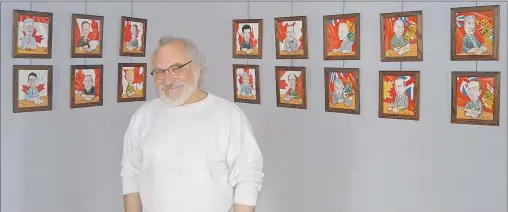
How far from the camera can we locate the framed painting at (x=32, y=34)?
8.02ft

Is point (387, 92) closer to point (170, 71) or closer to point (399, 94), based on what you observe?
point (399, 94)

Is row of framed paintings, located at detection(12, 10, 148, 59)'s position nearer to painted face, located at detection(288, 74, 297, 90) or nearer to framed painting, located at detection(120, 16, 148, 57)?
framed painting, located at detection(120, 16, 148, 57)

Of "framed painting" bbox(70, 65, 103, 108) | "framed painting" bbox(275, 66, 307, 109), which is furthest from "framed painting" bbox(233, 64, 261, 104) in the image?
"framed painting" bbox(70, 65, 103, 108)

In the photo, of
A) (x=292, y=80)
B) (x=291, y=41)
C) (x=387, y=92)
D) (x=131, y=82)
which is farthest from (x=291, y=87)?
(x=131, y=82)

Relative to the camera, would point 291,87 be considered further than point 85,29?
Yes

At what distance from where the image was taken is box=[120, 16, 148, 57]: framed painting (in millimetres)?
2922

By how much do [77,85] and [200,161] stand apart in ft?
3.53

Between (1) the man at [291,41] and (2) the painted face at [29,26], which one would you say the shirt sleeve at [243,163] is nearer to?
(1) the man at [291,41]

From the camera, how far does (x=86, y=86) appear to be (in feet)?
9.03

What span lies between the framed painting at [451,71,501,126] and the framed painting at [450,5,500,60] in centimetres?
8

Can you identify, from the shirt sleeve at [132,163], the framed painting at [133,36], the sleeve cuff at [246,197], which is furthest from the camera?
the framed painting at [133,36]

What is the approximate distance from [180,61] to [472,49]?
3.89ft

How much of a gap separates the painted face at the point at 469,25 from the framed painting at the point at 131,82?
1.70 metres

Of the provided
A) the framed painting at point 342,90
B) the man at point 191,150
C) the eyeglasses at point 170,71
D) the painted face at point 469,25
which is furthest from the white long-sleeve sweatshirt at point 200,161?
the painted face at point 469,25
